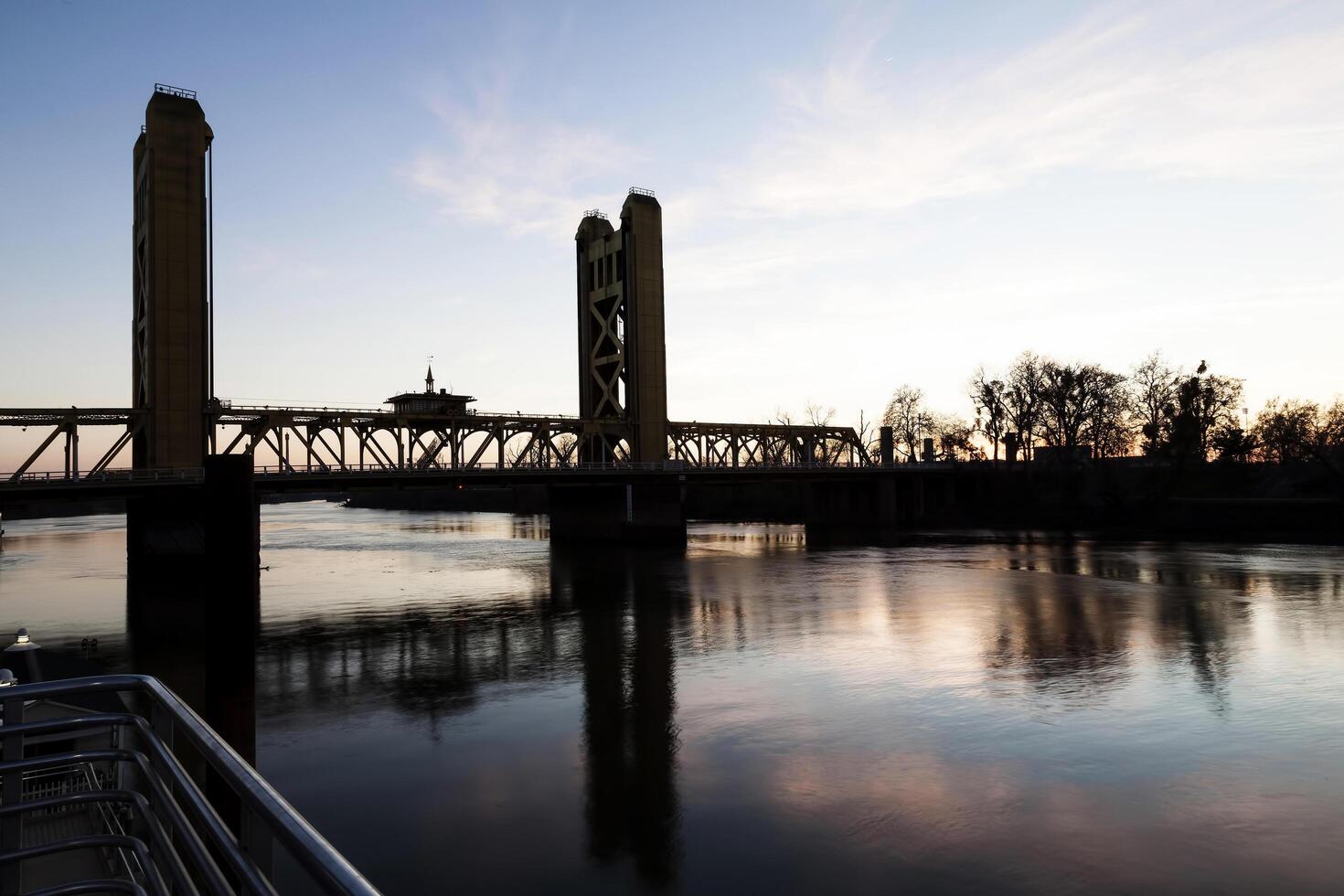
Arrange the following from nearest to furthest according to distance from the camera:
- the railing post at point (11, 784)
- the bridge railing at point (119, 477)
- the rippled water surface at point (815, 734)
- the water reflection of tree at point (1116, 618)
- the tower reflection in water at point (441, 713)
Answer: the railing post at point (11, 784) < the rippled water surface at point (815, 734) < the tower reflection in water at point (441, 713) < the water reflection of tree at point (1116, 618) < the bridge railing at point (119, 477)

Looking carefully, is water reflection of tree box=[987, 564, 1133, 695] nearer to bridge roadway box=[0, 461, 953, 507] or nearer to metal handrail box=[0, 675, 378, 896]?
metal handrail box=[0, 675, 378, 896]

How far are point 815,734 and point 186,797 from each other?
48.2ft

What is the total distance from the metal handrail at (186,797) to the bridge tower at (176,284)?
51753 mm

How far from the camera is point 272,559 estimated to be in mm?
65375

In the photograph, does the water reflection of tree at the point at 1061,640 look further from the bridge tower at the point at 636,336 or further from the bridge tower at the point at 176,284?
the bridge tower at the point at 176,284

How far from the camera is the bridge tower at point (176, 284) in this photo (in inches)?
1941

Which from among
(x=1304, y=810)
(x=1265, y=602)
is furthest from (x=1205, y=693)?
(x=1265, y=602)

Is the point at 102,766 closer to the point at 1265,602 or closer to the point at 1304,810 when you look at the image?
the point at 1304,810

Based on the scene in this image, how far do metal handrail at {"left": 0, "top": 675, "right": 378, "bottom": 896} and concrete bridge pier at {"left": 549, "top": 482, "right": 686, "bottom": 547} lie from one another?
62704 mm

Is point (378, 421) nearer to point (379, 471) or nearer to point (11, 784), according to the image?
point (379, 471)

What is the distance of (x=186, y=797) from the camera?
4199 millimetres

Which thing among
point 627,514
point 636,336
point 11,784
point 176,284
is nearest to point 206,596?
point 11,784

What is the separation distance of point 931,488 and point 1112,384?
75.8 ft

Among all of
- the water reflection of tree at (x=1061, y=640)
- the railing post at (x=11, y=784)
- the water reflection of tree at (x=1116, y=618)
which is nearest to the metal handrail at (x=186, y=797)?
the railing post at (x=11, y=784)
